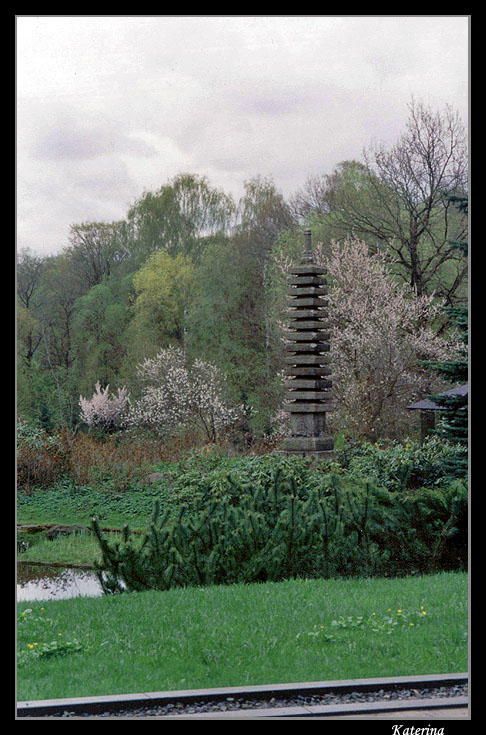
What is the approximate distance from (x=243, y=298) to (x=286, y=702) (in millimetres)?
26234

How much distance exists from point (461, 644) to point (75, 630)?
320 cm

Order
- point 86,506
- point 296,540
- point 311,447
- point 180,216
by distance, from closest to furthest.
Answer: point 296,540, point 311,447, point 86,506, point 180,216

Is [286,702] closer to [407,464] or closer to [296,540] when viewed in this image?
[296,540]

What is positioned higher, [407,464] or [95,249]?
[95,249]

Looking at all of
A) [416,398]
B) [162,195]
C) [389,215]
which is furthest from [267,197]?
[416,398]

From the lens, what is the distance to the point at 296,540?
29.5 feet

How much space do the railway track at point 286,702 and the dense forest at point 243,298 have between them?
11.8 metres

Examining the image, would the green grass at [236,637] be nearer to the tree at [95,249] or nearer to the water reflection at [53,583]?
the water reflection at [53,583]

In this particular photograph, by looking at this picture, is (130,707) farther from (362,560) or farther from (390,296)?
(390,296)

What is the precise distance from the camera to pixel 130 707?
5.11 metres

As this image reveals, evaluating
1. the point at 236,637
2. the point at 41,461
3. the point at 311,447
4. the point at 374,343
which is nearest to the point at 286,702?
the point at 236,637

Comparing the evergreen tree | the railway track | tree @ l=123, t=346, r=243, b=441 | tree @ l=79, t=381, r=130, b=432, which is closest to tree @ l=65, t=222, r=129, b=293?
tree @ l=79, t=381, r=130, b=432

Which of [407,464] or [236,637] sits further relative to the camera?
[407,464]

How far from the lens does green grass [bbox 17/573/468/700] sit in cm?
560
